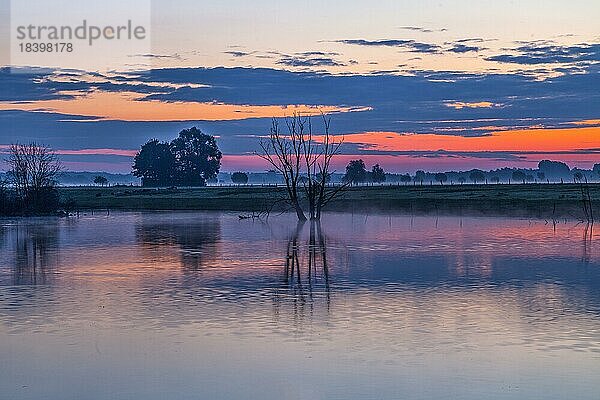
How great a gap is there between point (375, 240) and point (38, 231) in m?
16.7

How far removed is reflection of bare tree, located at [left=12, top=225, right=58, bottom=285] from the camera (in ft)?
70.6

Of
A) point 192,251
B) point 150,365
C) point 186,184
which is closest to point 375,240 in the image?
point 192,251

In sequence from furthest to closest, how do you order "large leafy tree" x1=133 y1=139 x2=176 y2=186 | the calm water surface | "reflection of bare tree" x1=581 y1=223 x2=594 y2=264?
"large leafy tree" x1=133 y1=139 x2=176 y2=186, "reflection of bare tree" x1=581 y1=223 x2=594 y2=264, the calm water surface

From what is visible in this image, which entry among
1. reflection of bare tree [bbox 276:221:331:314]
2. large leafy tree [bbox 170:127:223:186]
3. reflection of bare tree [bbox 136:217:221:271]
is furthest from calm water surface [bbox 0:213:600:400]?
large leafy tree [bbox 170:127:223:186]

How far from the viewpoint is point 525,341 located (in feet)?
43.4

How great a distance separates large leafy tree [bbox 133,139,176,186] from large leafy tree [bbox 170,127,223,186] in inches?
45.3

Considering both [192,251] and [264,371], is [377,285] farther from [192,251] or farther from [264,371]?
[192,251]

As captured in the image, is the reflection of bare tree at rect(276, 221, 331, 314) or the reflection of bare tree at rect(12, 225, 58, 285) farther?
the reflection of bare tree at rect(12, 225, 58, 285)

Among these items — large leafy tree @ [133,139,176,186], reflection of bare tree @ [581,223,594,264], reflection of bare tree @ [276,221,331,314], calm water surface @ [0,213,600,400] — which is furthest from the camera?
large leafy tree @ [133,139,176,186]

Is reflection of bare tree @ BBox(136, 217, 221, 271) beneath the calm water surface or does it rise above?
above

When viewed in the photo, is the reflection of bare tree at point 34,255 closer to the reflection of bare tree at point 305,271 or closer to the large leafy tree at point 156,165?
the reflection of bare tree at point 305,271

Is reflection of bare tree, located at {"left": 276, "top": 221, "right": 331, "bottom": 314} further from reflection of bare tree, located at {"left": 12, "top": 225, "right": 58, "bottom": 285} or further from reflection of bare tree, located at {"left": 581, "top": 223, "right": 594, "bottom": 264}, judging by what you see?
reflection of bare tree, located at {"left": 581, "top": 223, "right": 594, "bottom": 264}

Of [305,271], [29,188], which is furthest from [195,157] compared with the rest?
[305,271]

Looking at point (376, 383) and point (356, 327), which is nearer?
point (376, 383)
